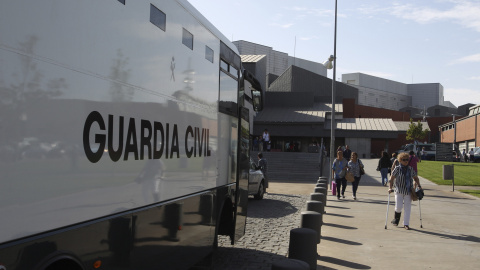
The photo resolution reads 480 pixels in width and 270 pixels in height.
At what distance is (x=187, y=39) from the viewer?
17.4 ft

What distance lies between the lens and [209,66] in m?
6.20

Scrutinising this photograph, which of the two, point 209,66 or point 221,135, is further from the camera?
point 221,135

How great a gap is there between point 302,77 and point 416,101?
2711 inches

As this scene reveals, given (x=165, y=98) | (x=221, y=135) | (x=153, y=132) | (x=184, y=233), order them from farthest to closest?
1. (x=221, y=135)
2. (x=184, y=233)
3. (x=165, y=98)
4. (x=153, y=132)

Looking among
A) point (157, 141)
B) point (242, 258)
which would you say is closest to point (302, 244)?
point (242, 258)

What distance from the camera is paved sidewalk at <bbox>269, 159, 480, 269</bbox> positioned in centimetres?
790

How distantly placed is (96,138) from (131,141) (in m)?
0.58

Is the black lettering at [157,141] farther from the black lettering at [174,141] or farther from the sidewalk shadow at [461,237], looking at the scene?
the sidewalk shadow at [461,237]

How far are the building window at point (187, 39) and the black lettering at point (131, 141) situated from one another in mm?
1555

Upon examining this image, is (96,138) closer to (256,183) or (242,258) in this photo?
(242,258)

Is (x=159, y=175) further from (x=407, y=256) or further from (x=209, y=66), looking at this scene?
(x=407, y=256)

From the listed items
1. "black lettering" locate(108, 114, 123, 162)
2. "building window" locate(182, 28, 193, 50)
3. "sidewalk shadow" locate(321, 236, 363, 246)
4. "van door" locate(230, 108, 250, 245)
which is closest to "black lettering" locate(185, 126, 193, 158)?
"building window" locate(182, 28, 193, 50)

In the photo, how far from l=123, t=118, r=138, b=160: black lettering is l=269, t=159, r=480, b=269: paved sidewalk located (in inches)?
176

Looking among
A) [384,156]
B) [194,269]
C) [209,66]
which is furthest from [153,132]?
[384,156]
